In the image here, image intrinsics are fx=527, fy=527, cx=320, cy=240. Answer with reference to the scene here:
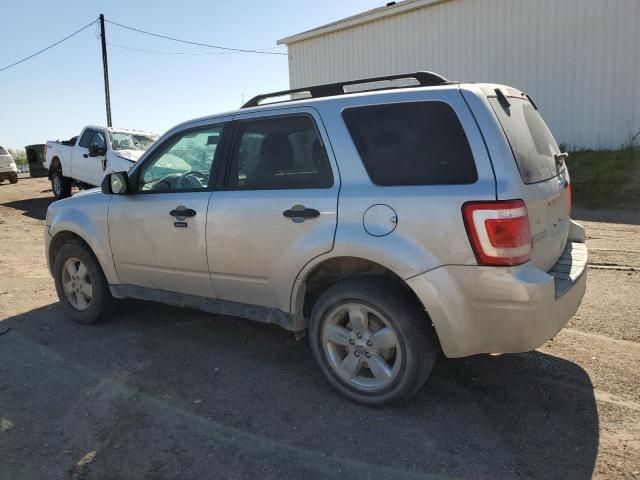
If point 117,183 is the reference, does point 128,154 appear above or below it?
above

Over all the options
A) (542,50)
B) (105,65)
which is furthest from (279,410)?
(105,65)

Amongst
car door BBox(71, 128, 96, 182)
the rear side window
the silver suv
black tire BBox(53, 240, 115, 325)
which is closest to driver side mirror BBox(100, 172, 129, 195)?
the silver suv

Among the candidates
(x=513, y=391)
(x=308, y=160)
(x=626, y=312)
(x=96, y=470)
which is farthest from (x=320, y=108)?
(x=626, y=312)

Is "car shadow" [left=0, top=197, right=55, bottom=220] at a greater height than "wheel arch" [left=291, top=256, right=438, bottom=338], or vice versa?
"wheel arch" [left=291, top=256, right=438, bottom=338]

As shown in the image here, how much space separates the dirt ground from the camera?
8.93 ft

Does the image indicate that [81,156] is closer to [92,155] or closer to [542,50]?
[92,155]

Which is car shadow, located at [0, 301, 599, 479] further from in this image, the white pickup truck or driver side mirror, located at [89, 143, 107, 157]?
driver side mirror, located at [89, 143, 107, 157]

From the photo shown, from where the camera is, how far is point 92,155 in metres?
12.6

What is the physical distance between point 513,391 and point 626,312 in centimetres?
195

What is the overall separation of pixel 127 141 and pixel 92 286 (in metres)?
9.12

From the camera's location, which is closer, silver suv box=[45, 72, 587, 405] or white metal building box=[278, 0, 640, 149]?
silver suv box=[45, 72, 587, 405]

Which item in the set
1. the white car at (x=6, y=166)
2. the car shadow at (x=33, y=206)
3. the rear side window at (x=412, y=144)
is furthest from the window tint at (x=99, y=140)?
the rear side window at (x=412, y=144)

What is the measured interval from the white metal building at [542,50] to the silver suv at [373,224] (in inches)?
418

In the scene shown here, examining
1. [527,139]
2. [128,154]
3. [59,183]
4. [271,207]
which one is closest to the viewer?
[527,139]
